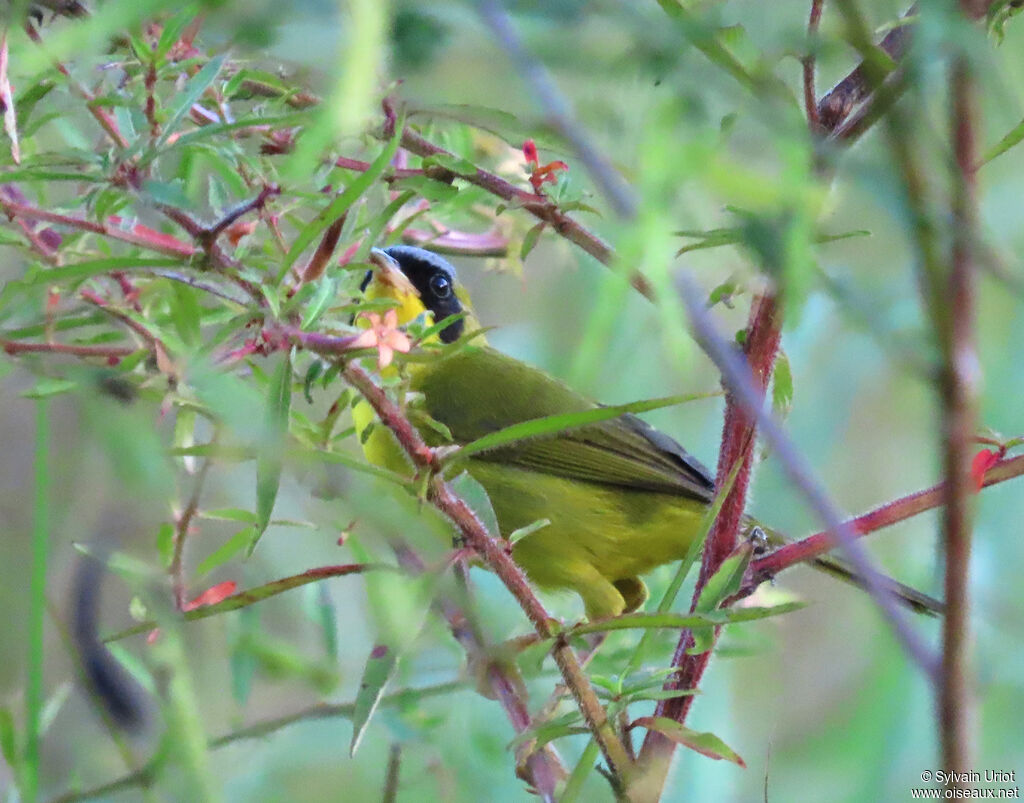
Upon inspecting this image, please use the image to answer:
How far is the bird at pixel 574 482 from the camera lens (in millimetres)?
1908

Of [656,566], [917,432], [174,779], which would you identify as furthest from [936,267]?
[917,432]

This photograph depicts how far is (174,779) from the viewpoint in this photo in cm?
100

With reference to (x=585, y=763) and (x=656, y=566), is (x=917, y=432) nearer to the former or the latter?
(x=656, y=566)

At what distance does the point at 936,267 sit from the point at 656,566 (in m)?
1.56

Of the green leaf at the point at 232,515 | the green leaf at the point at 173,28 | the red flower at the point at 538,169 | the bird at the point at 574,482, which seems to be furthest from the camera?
the bird at the point at 574,482

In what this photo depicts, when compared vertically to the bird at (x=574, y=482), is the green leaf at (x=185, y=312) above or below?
above

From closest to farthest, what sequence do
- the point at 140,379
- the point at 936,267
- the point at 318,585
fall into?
the point at 936,267, the point at 140,379, the point at 318,585

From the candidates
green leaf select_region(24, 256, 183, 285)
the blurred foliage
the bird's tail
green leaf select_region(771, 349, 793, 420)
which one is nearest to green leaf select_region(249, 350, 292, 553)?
the blurred foliage

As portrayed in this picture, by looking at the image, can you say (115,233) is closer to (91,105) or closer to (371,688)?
(91,105)

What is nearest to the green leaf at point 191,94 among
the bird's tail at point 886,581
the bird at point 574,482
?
the bird's tail at point 886,581

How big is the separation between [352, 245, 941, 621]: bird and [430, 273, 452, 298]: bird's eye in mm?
175

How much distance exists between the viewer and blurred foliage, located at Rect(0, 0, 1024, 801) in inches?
20.2

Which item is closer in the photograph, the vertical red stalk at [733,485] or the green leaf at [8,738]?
the vertical red stalk at [733,485]

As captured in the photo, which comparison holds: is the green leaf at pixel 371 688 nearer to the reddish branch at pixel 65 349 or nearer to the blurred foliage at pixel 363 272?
the blurred foliage at pixel 363 272
